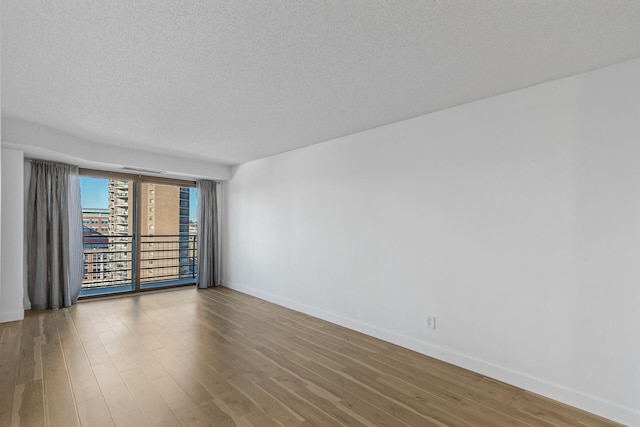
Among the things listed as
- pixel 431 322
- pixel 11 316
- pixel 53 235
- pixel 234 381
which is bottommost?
pixel 234 381

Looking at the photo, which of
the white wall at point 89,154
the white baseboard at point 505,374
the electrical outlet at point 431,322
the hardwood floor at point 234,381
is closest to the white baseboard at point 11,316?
the hardwood floor at point 234,381

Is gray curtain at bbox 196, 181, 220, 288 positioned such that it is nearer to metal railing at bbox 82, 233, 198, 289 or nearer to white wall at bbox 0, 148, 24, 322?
metal railing at bbox 82, 233, 198, 289

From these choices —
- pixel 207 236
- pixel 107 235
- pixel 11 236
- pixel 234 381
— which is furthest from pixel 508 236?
pixel 107 235

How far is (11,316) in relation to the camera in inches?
153

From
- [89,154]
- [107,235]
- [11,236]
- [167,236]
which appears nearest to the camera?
[11,236]

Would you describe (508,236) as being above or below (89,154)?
below

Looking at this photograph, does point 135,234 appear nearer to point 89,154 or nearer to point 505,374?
point 89,154

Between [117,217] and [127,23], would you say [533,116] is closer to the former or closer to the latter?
[127,23]

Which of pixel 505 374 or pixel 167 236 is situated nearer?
pixel 505 374

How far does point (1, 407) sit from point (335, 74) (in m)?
3.38

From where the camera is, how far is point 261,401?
2.23 m

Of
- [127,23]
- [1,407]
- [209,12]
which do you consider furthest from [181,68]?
[1,407]

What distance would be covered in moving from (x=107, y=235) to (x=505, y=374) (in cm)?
624

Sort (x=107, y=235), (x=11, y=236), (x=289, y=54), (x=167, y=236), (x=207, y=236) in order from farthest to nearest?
(x=167, y=236)
(x=207, y=236)
(x=107, y=235)
(x=11, y=236)
(x=289, y=54)
